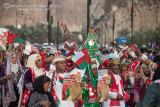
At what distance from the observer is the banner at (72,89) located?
17.6 feet

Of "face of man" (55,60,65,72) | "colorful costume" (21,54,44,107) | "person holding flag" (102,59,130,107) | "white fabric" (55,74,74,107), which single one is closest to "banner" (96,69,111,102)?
"person holding flag" (102,59,130,107)

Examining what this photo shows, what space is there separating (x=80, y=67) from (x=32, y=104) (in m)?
1.33

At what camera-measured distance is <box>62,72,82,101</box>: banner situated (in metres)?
5.38

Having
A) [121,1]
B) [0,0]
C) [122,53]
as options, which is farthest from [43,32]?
[122,53]

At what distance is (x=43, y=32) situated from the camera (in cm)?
10356

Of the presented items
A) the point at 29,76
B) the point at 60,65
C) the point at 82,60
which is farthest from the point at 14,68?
the point at 82,60

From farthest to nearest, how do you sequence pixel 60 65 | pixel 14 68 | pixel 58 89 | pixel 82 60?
pixel 14 68 → pixel 60 65 → pixel 82 60 → pixel 58 89

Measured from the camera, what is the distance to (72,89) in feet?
17.6

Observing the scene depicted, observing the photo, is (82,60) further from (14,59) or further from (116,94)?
(14,59)

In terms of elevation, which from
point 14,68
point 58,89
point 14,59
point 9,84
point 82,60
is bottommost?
point 9,84

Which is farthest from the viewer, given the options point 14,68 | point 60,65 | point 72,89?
point 14,68

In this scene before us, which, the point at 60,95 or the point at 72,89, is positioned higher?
the point at 72,89

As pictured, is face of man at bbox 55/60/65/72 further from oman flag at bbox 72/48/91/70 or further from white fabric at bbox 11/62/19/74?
white fabric at bbox 11/62/19/74

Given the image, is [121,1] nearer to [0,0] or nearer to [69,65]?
[0,0]
